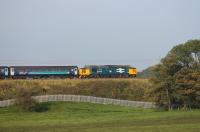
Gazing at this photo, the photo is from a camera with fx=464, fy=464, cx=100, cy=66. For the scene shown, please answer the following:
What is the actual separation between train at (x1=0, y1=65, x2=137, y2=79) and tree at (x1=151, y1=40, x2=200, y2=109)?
4085cm

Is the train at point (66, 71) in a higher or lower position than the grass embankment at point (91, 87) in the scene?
higher

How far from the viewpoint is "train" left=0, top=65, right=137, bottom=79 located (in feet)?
316

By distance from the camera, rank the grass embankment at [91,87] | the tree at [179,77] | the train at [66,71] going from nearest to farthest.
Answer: the tree at [179,77]
the grass embankment at [91,87]
the train at [66,71]

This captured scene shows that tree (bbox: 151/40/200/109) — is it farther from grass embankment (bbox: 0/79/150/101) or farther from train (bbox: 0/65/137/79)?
train (bbox: 0/65/137/79)

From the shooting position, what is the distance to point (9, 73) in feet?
316

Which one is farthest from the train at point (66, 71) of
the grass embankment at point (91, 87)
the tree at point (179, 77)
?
the tree at point (179, 77)

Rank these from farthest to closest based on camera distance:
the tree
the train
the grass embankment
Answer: the train → the grass embankment → the tree

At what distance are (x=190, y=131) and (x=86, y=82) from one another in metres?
51.7

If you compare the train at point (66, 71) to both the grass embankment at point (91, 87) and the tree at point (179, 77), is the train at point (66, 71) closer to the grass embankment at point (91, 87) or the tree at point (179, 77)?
the grass embankment at point (91, 87)

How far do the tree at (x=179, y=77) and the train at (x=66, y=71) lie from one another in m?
40.8

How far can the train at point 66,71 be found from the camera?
96188 millimetres

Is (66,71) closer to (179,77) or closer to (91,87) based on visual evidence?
(91,87)

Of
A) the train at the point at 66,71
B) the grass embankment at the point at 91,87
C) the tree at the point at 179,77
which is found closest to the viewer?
the tree at the point at 179,77

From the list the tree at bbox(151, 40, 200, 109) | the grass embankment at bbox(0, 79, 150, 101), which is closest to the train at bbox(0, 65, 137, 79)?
the grass embankment at bbox(0, 79, 150, 101)
